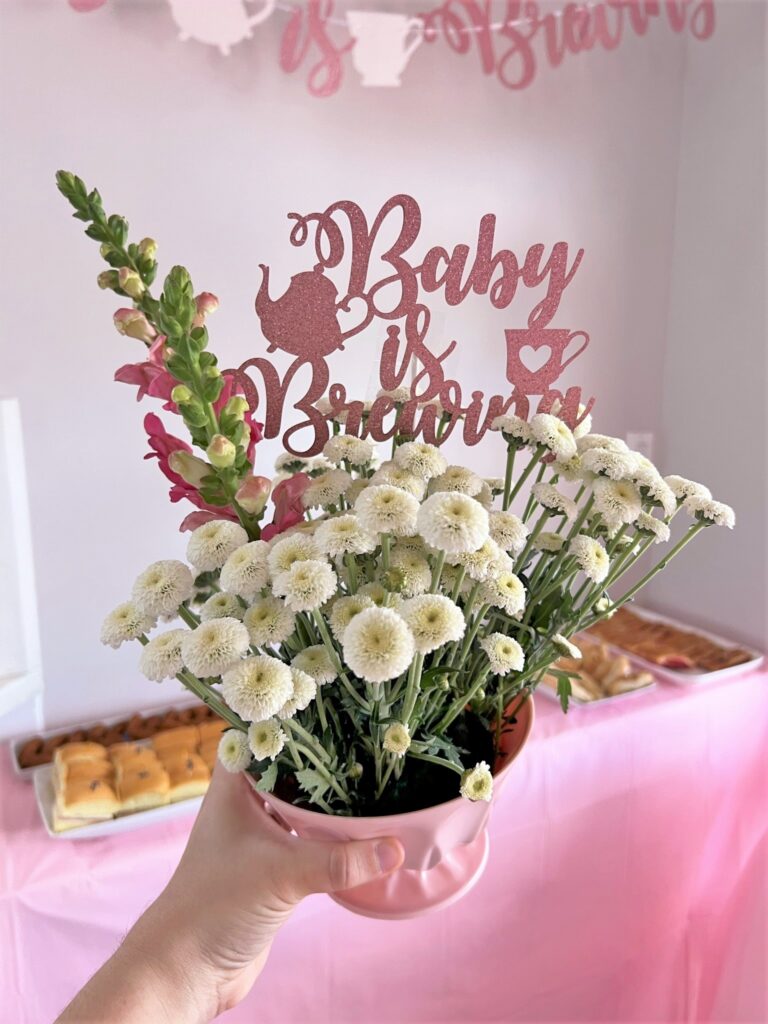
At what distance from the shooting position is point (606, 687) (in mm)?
1409

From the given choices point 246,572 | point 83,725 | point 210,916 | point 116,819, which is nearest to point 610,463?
point 246,572

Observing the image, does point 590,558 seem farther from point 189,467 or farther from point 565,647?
point 189,467

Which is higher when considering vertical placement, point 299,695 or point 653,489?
point 653,489

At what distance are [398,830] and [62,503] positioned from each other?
1.03 m

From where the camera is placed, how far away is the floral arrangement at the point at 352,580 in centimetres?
41

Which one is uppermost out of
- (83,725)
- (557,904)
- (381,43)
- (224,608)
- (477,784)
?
(381,43)

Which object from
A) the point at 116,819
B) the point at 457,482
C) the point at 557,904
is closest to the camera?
the point at 457,482

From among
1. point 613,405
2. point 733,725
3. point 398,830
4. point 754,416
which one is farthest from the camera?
point 613,405

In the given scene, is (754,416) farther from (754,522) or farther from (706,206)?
(706,206)

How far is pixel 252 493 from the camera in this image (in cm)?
→ 45

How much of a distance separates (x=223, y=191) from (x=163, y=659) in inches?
44.1

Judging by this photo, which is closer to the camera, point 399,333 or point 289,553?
point 289,553

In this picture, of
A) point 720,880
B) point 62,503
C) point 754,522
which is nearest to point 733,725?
point 720,880

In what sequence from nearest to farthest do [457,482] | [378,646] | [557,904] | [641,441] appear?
[378,646], [457,482], [557,904], [641,441]
